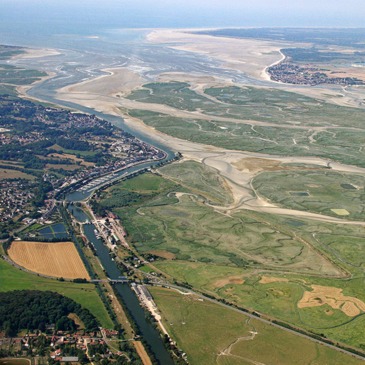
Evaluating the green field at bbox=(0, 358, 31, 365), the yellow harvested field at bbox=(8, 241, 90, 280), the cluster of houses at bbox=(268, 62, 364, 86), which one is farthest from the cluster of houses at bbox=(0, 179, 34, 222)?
the cluster of houses at bbox=(268, 62, 364, 86)

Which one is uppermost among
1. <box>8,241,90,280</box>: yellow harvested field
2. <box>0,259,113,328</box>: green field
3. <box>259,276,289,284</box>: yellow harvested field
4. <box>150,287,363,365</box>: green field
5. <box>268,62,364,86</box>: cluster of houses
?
<box>268,62,364,86</box>: cluster of houses

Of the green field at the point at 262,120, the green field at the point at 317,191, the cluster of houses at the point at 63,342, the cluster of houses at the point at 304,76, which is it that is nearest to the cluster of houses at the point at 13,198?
the cluster of houses at the point at 63,342

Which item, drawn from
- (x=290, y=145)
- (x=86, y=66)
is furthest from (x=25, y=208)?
(x=86, y=66)

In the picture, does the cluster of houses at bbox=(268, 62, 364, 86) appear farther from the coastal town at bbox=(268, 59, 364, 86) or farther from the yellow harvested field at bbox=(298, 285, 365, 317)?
the yellow harvested field at bbox=(298, 285, 365, 317)

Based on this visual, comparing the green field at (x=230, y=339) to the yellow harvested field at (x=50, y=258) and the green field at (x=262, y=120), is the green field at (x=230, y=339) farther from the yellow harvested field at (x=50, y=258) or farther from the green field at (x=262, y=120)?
the green field at (x=262, y=120)

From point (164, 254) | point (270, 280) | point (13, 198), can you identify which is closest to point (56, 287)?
point (164, 254)

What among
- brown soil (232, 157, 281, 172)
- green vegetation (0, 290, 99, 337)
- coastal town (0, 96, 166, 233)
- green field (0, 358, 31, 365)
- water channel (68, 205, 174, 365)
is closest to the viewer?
green field (0, 358, 31, 365)
